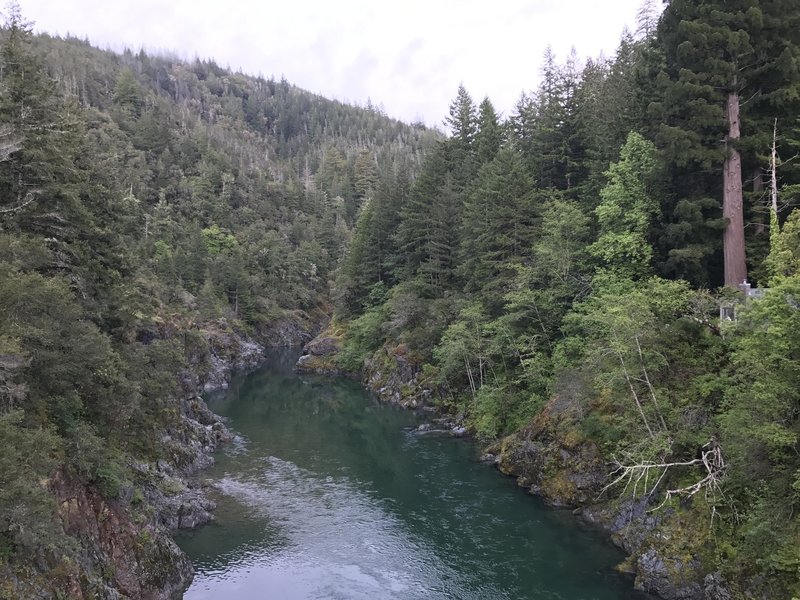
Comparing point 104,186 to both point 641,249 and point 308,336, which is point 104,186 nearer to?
point 641,249

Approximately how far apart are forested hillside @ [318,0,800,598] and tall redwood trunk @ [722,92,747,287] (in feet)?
0.22

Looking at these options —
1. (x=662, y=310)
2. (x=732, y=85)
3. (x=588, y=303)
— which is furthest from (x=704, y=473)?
(x=732, y=85)

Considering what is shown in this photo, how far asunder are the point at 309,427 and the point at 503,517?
2325 centimetres

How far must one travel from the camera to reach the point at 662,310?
82.5ft

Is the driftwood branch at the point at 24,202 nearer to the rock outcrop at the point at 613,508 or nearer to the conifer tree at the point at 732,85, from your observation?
the rock outcrop at the point at 613,508

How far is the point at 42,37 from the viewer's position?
182m

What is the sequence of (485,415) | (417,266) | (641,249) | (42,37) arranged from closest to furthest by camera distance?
(641,249) → (485,415) → (417,266) → (42,37)

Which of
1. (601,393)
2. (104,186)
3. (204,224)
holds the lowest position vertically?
(601,393)

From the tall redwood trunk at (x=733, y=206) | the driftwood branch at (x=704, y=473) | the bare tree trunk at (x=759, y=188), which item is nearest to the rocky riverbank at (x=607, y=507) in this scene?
the driftwood branch at (x=704, y=473)

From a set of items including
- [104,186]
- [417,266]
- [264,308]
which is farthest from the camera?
[264,308]

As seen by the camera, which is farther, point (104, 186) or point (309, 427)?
point (309, 427)

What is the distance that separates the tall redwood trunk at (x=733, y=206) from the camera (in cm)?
2614

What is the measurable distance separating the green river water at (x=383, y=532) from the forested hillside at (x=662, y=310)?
2453mm

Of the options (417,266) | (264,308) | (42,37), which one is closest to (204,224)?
(264,308)
